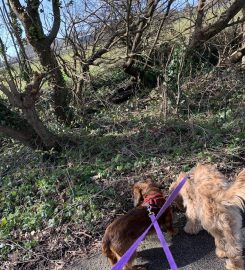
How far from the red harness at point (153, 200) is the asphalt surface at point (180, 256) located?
0.54m

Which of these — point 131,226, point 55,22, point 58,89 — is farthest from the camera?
point 58,89

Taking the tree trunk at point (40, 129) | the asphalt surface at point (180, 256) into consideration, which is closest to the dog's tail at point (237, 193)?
the asphalt surface at point (180, 256)

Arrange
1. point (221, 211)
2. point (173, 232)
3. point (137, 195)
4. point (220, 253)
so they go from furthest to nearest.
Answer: point (137, 195) → point (173, 232) → point (220, 253) → point (221, 211)

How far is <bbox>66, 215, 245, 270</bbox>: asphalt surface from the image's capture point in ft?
12.0

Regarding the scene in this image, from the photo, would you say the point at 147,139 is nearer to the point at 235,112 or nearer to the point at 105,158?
the point at 105,158

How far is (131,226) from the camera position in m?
3.70

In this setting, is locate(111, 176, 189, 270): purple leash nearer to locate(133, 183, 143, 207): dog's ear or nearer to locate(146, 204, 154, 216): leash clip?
locate(146, 204, 154, 216): leash clip

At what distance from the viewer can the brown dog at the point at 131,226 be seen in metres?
3.58

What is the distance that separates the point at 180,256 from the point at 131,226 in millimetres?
679

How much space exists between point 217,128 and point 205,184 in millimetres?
2653

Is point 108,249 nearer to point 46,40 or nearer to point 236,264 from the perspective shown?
point 236,264

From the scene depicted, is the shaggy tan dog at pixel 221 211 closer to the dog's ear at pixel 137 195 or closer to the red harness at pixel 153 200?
the red harness at pixel 153 200

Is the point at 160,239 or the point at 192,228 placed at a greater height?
the point at 160,239

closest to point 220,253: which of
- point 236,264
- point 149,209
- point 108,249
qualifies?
point 236,264
